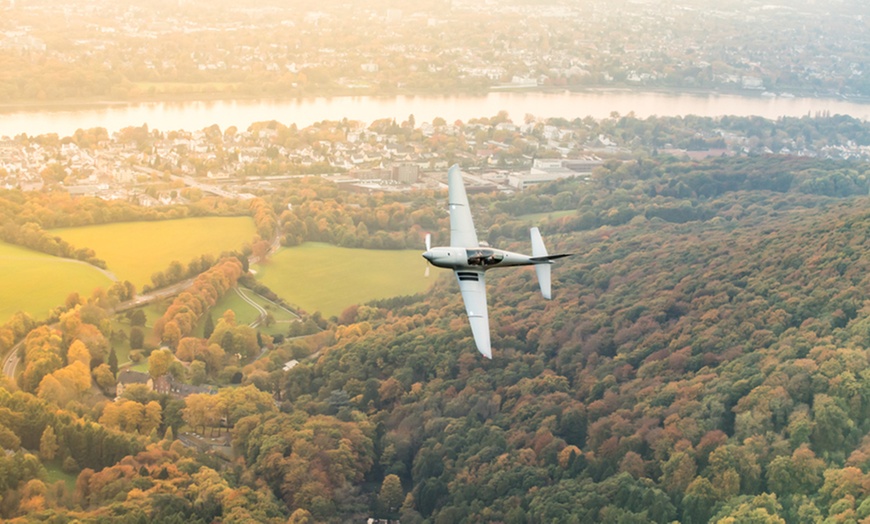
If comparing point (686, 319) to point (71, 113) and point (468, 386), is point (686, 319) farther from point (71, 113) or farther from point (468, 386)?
point (71, 113)

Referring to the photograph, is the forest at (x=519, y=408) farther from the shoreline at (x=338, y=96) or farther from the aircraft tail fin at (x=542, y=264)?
the shoreline at (x=338, y=96)

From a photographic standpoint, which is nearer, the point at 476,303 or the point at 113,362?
the point at 476,303

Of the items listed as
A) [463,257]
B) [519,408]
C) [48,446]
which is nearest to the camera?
[463,257]

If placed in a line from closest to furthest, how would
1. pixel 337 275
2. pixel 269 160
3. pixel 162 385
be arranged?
pixel 162 385 → pixel 337 275 → pixel 269 160

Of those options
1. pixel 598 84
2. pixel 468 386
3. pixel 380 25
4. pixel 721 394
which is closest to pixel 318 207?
pixel 468 386

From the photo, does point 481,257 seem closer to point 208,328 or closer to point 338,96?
point 208,328

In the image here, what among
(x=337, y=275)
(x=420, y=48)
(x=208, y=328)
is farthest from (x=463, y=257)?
(x=420, y=48)

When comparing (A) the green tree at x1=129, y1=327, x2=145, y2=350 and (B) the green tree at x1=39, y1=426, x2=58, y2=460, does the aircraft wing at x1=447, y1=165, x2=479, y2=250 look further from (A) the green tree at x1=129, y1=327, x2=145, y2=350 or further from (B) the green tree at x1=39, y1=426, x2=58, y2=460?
(A) the green tree at x1=129, y1=327, x2=145, y2=350

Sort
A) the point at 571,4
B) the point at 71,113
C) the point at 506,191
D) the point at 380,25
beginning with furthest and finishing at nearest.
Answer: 1. the point at 571,4
2. the point at 380,25
3. the point at 71,113
4. the point at 506,191
